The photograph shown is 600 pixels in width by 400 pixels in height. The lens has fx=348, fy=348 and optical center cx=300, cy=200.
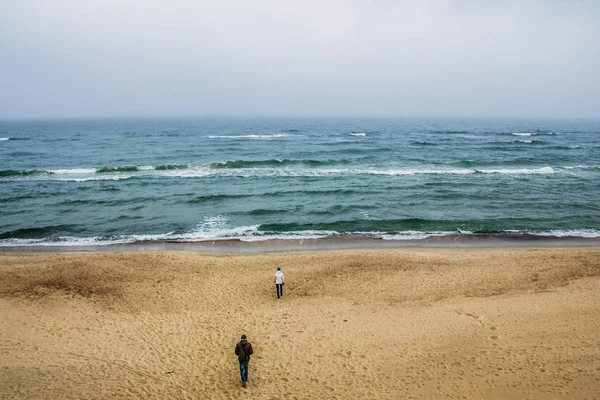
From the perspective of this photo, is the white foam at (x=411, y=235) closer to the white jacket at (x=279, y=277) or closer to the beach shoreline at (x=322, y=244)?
the beach shoreline at (x=322, y=244)

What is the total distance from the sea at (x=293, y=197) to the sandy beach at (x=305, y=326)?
4.45 m

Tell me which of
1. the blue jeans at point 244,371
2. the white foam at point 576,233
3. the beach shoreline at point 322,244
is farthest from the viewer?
the white foam at point 576,233

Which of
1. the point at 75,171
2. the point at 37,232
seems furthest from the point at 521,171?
the point at 75,171

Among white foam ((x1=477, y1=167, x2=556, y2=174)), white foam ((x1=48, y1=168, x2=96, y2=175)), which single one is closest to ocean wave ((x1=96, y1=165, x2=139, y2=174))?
white foam ((x1=48, y1=168, x2=96, y2=175))

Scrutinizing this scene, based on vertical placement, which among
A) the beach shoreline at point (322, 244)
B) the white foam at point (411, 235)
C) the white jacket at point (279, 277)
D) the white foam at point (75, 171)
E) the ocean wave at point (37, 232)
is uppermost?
the white foam at point (75, 171)

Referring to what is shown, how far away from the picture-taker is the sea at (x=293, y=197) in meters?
20.3

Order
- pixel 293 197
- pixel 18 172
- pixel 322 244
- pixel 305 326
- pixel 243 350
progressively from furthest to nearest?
pixel 18 172
pixel 293 197
pixel 322 244
pixel 305 326
pixel 243 350

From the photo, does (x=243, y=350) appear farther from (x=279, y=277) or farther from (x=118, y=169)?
(x=118, y=169)

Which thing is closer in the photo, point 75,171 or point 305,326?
point 305,326

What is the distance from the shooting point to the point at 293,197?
2711 cm

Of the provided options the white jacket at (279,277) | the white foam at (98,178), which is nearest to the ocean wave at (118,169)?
the white foam at (98,178)

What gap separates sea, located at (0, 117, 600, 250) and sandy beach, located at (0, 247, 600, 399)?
14.6ft

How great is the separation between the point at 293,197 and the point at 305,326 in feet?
55.1

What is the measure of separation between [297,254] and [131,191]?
18513mm
